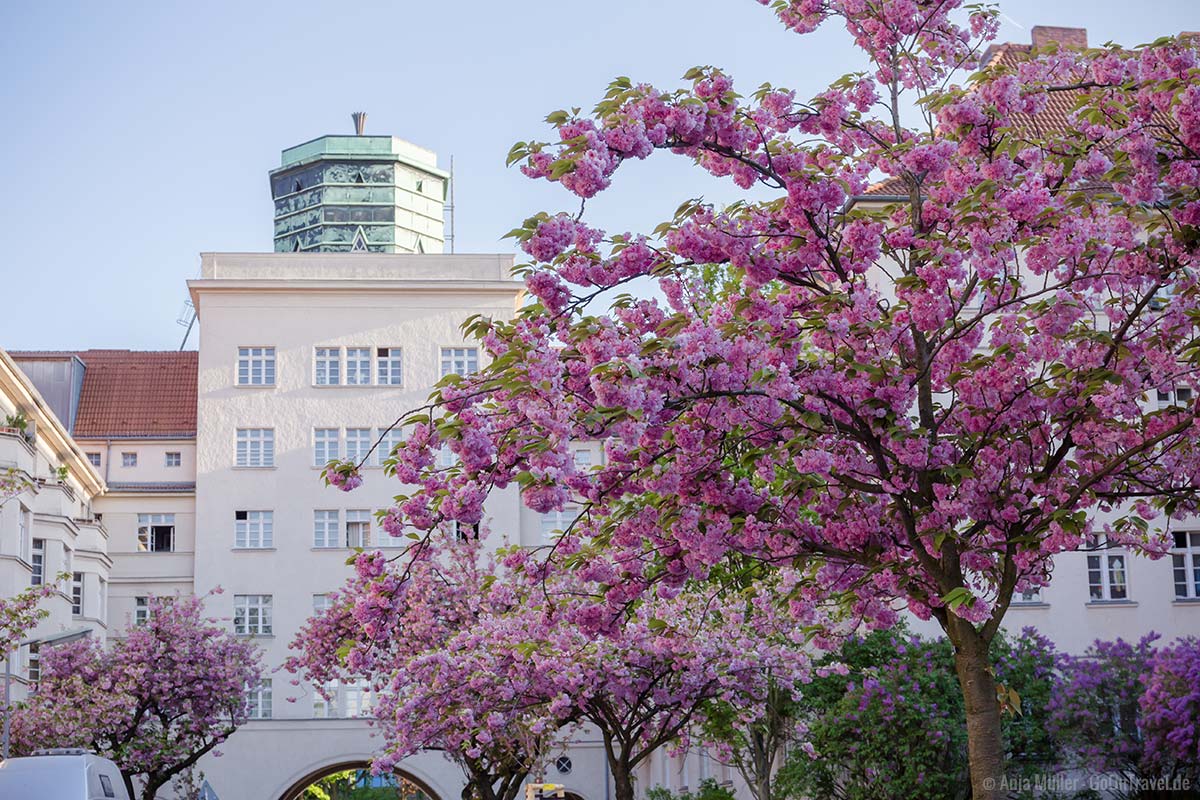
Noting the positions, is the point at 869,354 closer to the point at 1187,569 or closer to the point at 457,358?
the point at 1187,569

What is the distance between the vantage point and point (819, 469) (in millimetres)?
10938

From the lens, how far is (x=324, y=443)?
187 feet

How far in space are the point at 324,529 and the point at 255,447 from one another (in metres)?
3.70

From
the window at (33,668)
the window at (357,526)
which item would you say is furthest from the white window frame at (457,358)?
the window at (33,668)

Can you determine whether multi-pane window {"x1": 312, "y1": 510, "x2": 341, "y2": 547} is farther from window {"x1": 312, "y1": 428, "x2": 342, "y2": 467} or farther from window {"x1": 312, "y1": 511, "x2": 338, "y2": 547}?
window {"x1": 312, "y1": 428, "x2": 342, "y2": 467}

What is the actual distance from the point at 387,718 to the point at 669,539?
23.9 meters

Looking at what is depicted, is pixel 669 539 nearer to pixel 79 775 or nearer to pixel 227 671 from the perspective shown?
pixel 79 775

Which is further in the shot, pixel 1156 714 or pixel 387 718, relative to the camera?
pixel 387 718

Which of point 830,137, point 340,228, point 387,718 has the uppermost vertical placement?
point 340,228

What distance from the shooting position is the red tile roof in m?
61.2

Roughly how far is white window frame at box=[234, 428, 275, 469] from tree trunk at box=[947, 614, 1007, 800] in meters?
47.0

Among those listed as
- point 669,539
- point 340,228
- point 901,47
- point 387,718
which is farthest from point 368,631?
point 340,228

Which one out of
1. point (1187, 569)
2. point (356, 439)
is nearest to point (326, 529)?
point (356, 439)

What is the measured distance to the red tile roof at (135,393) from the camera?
6119cm
